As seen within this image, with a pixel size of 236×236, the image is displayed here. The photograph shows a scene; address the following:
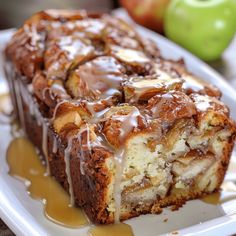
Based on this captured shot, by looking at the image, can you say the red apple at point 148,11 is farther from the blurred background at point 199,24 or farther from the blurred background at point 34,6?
the blurred background at point 34,6

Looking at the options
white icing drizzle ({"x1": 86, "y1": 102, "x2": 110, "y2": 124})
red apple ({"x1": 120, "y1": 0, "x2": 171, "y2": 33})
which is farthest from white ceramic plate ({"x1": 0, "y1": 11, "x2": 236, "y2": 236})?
red apple ({"x1": 120, "y1": 0, "x2": 171, "y2": 33})

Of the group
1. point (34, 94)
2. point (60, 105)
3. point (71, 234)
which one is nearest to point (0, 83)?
point (34, 94)

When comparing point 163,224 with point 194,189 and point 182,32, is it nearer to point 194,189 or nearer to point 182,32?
point 194,189

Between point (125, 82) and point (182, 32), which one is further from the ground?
point (125, 82)

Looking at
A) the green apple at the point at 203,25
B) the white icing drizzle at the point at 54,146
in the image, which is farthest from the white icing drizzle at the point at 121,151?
the green apple at the point at 203,25

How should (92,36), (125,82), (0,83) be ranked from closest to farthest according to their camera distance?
(125,82) → (92,36) → (0,83)

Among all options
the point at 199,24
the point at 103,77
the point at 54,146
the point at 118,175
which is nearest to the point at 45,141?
the point at 54,146

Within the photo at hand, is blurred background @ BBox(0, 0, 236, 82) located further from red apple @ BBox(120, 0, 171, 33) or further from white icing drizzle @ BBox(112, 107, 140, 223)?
white icing drizzle @ BBox(112, 107, 140, 223)
